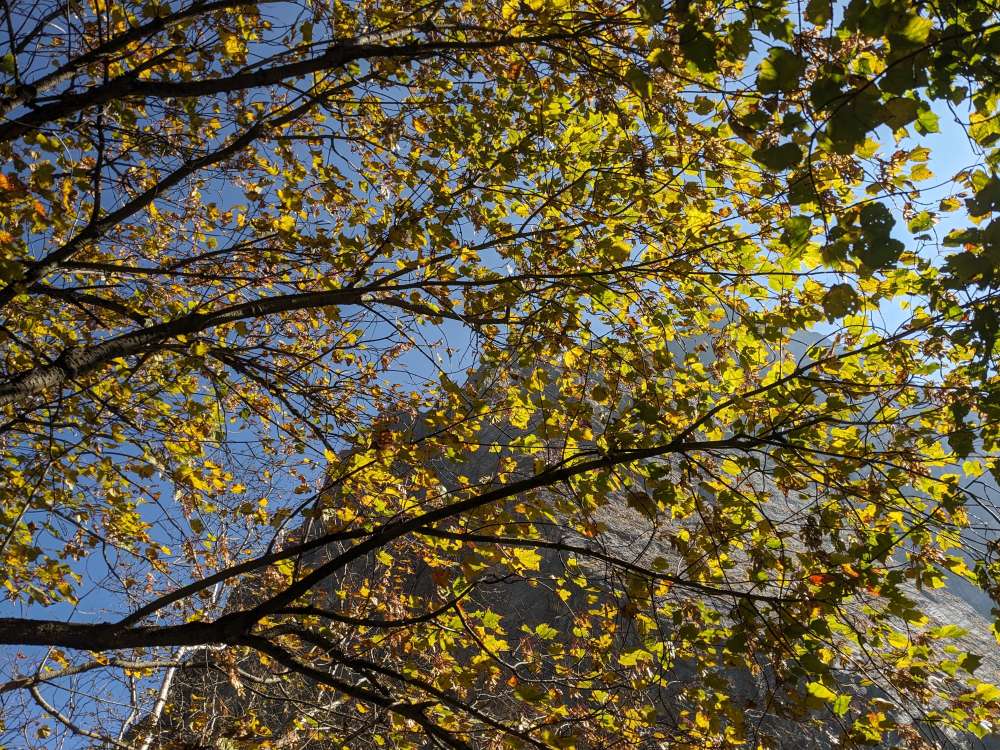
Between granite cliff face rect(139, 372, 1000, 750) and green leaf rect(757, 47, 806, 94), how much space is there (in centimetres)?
198

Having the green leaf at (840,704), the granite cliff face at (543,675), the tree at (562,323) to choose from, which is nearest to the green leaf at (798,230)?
the tree at (562,323)

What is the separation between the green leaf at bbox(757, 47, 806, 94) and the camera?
212 cm

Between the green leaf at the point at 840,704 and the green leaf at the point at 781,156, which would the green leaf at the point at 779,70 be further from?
the green leaf at the point at 840,704

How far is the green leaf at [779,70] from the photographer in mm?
2125

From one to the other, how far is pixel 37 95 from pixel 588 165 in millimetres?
3383

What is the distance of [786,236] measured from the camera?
263cm

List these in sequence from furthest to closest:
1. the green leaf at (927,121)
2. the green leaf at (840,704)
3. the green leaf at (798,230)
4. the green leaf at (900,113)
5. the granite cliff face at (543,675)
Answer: the granite cliff face at (543,675) → the green leaf at (840,704) → the green leaf at (798,230) → the green leaf at (927,121) → the green leaf at (900,113)

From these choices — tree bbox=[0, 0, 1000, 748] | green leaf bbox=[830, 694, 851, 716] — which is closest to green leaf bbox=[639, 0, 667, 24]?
tree bbox=[0, 0, 1000, 748]

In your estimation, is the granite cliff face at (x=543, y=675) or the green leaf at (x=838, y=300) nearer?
the green leaf at (x=838, y=300)

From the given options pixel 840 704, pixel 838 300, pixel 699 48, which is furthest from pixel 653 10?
pixel 840 704

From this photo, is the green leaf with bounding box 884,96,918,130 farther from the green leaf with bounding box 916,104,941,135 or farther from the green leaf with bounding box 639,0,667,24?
the green leaf with bounding box 639,0,667,24

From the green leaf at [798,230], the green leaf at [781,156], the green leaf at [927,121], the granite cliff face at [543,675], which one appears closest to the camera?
the green leaf at [781,156]

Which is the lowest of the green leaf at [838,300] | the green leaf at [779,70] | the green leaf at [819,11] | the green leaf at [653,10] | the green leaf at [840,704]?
the green leaf at [840,704]

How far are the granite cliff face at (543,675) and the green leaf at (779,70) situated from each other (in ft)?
6.50
